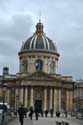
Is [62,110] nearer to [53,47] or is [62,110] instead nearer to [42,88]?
[42,88]

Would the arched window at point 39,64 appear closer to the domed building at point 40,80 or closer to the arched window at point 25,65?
the domed building at point 40,80

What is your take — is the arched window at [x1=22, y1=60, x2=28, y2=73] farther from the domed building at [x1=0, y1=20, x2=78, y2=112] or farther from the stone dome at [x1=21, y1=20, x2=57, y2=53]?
the stone dome at [x1=21, y1=20, x2=57, y2=53]

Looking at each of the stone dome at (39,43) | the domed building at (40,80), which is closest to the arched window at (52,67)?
the domed building at (40,80)

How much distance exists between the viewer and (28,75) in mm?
112875

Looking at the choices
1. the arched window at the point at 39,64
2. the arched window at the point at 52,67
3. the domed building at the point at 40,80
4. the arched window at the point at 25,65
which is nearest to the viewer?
the domed building at the point at 40,80

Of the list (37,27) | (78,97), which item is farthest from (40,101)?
(37,27)

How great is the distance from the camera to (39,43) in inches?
4732

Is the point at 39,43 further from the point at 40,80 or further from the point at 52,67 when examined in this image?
the point at 40,80

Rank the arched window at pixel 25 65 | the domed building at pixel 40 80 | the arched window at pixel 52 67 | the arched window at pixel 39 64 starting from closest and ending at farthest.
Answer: the domed building at pixel 40 80
the arched window at pixel 39 64
the arched window at pixel 25 65
the arched window at pixel 52 67

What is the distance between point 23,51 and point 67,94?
15.6m

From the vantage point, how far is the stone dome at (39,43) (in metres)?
120

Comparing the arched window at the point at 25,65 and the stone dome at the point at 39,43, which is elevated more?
the stone dome at the point at 39,43

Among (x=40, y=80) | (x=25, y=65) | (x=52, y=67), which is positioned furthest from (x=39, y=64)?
(x=40, y=80)

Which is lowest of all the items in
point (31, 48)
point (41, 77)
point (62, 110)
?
point (62, 110)
